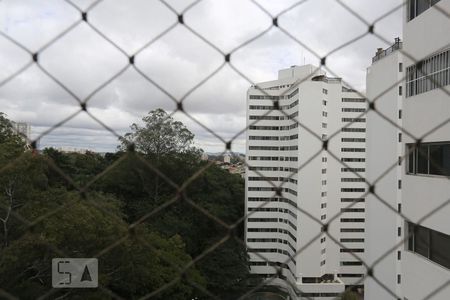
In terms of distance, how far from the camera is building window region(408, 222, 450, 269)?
2838mm

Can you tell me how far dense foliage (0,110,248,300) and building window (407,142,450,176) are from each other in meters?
1.51

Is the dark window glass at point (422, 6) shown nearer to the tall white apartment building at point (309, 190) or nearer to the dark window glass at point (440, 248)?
the dark window glass at point (440, 248)

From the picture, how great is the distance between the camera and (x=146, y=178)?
11.0 meters

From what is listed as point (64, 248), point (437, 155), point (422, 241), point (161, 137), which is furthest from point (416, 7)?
point (161, 137)

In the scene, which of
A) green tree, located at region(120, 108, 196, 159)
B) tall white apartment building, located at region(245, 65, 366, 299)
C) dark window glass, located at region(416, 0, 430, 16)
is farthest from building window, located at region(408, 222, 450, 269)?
tall white apartment building, located at region(245, 65, 366, 299)

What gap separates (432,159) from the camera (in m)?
2.83

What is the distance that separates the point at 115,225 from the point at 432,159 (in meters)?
3.64

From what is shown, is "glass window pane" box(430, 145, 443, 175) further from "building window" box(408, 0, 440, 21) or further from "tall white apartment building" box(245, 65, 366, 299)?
"tall white apartment building" box(245, 65, 366, 299)

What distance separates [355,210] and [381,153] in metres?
6.78

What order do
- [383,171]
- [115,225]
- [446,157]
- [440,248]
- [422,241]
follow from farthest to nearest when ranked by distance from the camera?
1. [383,171]
2. [115,225]
3. [422,241]
4. [440,248]
5. [446,157]

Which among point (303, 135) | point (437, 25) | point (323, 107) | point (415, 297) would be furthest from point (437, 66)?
point (323, 107)

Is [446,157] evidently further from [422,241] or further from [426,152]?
[422,241]

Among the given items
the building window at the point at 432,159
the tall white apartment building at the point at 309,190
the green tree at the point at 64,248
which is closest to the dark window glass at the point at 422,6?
the building window at the point at 432,159

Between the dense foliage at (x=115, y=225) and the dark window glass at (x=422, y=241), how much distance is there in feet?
5.30
